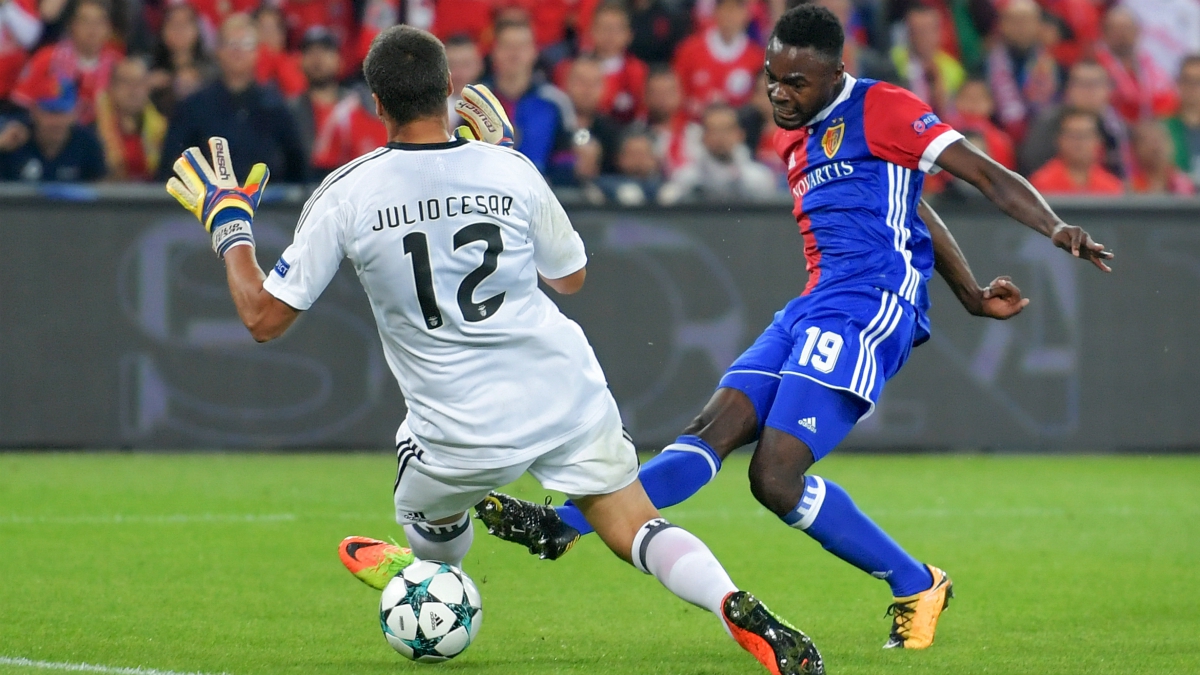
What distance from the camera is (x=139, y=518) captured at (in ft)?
25.8

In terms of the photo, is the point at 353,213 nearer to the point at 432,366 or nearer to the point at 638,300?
the point at 432,366

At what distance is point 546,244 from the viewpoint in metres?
4.45

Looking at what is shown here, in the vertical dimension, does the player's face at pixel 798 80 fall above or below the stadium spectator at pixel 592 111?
above

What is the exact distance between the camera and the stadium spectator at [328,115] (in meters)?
10.9

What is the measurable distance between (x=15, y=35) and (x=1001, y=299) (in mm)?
8450

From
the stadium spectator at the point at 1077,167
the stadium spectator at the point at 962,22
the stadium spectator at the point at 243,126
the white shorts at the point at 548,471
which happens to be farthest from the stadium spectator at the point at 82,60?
the white shorts at the point at 548,471

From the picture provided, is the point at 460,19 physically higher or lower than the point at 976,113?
higher

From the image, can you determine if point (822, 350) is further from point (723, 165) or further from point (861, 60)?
point (861, 60)

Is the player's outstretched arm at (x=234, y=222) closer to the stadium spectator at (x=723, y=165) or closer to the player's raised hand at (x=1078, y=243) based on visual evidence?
the player's raised hand at (x=1078, y=243)

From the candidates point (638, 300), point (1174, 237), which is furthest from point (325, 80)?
point (1174, 237)

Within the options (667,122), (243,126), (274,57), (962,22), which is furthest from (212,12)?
(962,22)

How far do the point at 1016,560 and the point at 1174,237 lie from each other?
429 cm

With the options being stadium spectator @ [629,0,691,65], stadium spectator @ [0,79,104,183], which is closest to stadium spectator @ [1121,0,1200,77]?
stadium spectator @ [629,0,691,65]

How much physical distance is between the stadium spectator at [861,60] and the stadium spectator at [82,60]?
200 inches
